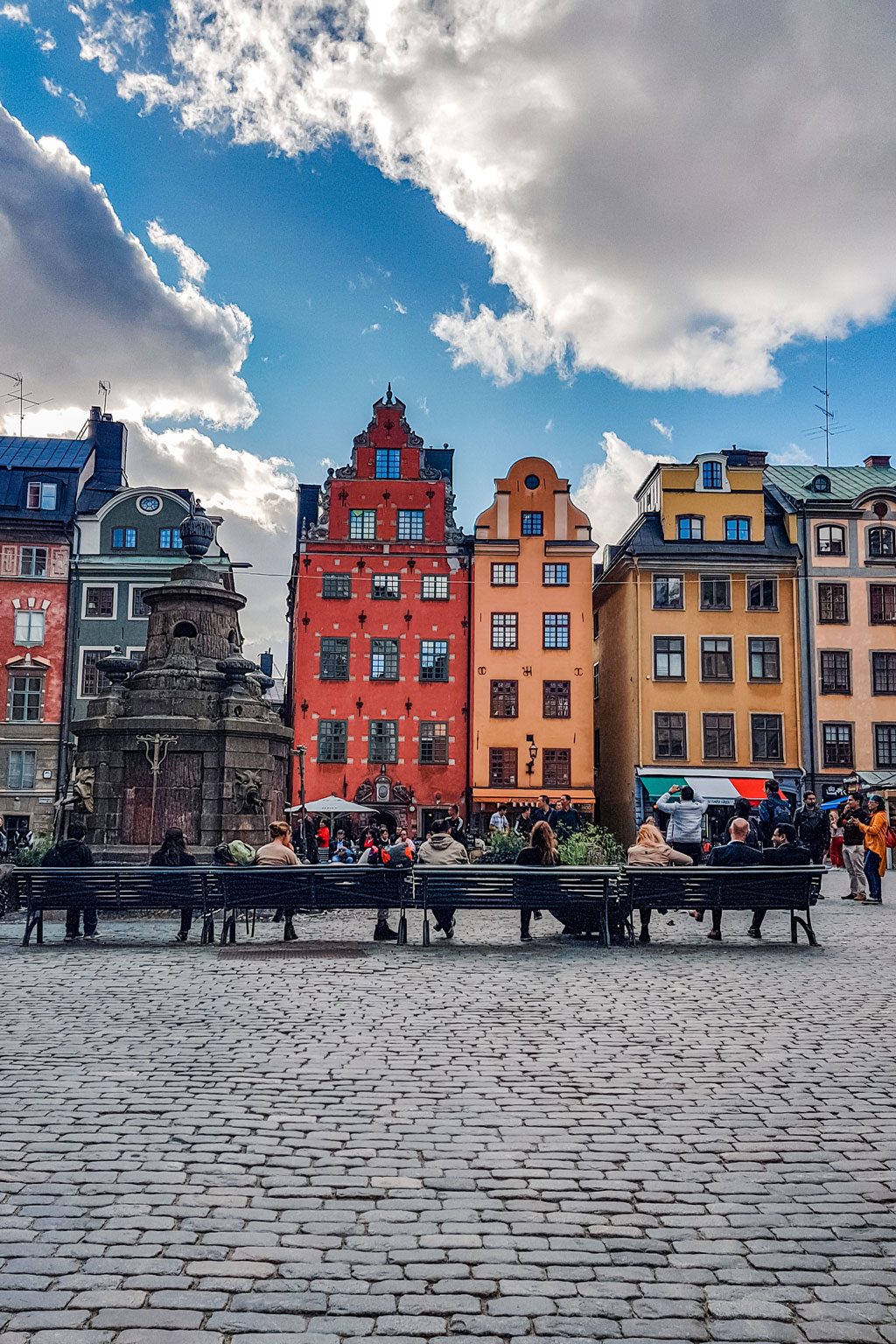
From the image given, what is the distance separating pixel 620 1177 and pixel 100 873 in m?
9.28

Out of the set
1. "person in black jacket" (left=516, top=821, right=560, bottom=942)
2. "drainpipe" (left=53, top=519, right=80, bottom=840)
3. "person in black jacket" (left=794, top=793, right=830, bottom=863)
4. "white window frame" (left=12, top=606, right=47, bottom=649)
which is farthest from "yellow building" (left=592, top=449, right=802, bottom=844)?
"person in black jacket" (left=516, top=821, right=560, bottom=942)

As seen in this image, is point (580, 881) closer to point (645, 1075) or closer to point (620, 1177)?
point (645, 1075)

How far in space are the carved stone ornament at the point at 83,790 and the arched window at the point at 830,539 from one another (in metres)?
33.9

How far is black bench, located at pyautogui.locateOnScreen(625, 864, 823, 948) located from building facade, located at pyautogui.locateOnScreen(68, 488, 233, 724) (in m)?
35.9

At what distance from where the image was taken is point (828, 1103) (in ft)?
21.1

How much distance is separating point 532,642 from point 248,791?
26906 millimetres

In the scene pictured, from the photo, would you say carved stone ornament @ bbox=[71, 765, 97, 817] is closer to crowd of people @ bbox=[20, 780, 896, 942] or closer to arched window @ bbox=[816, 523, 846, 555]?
crowd of people @ bbox=[20, 780, 896, 942]

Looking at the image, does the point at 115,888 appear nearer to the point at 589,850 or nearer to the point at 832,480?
the point at 589,850

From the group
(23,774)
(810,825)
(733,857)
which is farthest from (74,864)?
(23,774)

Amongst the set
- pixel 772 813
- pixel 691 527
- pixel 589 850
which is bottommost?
pixel 589 850

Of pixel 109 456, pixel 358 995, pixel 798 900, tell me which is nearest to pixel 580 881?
pixel 798 900

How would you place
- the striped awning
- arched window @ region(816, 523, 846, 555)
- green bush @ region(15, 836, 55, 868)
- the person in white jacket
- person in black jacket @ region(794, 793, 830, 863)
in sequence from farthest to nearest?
1. arched window @ region(816, 523, 846, 555)
2. the striped awning
3. person in black jacket @ region(794, 793, 830, 863)
4. green bush @ region(15, 836, 55, 868)
5. the person in white jacket

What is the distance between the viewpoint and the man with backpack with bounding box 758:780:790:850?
74.9 feet

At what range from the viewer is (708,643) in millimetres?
44625
